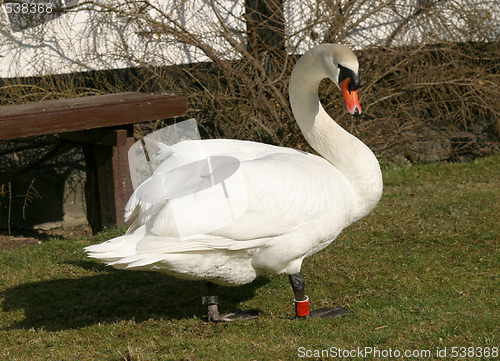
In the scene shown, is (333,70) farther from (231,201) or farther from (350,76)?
(231,201)

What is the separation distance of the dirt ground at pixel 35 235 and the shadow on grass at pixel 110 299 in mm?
2421

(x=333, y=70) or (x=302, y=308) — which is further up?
(x=333, y=70)

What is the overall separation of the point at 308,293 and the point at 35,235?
14.9 ft

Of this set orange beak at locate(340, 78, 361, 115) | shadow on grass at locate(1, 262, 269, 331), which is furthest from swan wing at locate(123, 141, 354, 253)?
shadow on grass at locate(1, 262, 269, 331)

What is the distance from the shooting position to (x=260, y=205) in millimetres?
3879

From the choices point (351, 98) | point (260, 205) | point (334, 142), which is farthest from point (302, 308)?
point (351, 98)

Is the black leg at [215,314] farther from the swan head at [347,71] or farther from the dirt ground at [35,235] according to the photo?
the dirt ground at [35,235]

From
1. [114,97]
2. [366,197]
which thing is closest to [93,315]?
[366,197]

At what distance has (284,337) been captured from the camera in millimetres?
3916

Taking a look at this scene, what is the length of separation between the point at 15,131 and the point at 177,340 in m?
3.13

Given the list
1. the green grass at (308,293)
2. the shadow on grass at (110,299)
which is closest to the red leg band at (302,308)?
the green grass at (308,293)

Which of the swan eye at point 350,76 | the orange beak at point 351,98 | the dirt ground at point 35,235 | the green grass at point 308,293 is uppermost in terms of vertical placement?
the swan eye at point 350,76

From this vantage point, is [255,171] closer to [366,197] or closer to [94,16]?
[366,197]

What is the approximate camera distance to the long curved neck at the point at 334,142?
427 cm
